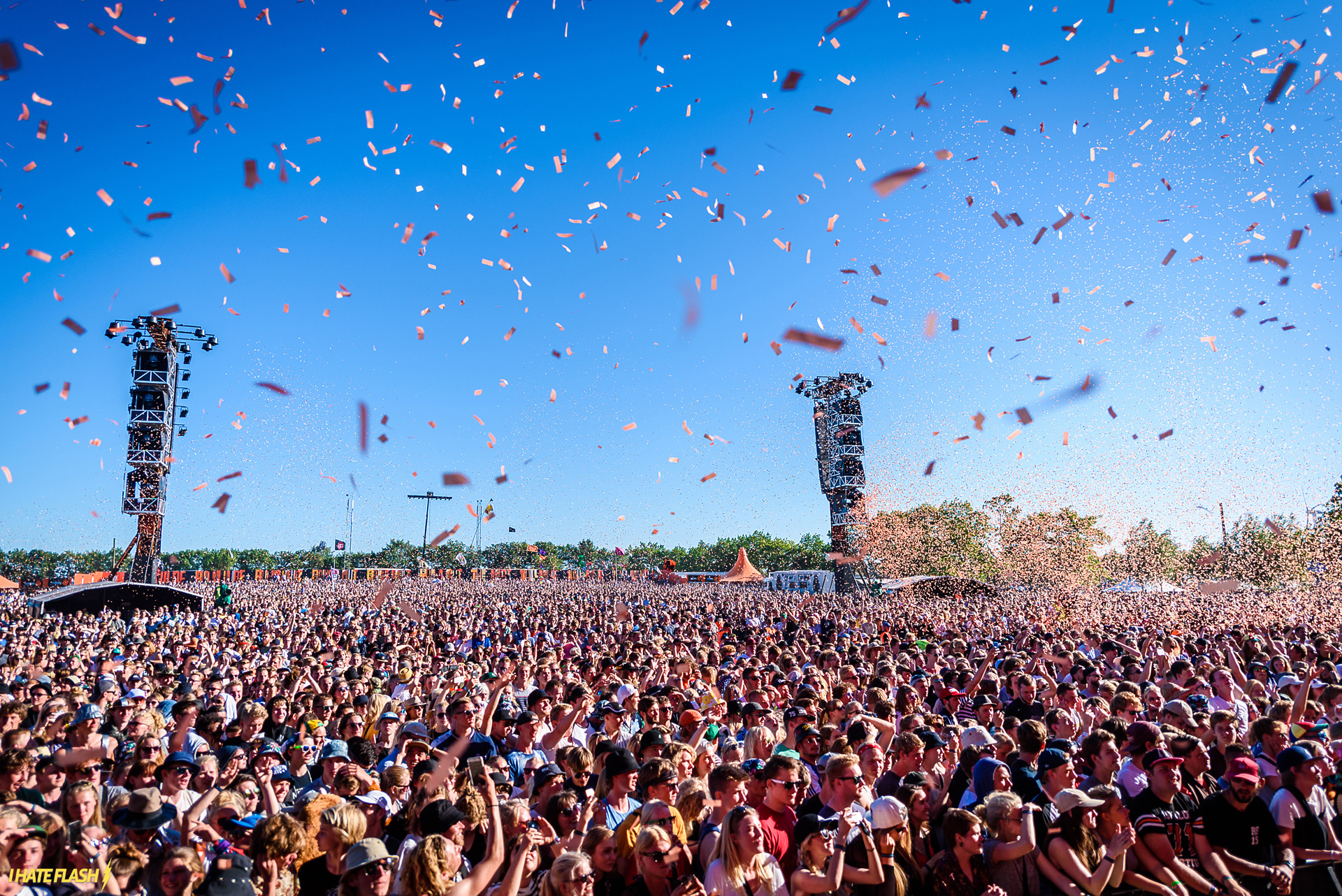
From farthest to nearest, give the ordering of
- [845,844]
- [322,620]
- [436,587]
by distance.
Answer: [436,587] → [322,620] → [845,844]

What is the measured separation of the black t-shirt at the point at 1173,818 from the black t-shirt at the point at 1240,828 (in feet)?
0.17

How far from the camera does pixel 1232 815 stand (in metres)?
4.08

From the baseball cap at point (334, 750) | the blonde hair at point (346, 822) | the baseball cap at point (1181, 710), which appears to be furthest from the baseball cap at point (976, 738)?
the baseball cap at point (334, 750)

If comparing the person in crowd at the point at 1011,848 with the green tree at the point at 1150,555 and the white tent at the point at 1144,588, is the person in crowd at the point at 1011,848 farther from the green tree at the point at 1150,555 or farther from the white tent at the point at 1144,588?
the green tree at the point at 1150,555

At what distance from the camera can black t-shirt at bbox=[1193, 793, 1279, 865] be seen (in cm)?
402

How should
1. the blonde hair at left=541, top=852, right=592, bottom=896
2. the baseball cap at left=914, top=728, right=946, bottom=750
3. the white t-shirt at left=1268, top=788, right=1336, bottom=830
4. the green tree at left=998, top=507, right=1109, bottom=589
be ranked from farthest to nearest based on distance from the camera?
the green tree at left=998, top=507, right=1109, bottom=589, the baseball cap at left=914, top=728, right=946, bottom=750, the white t-shirt at left=1268, top=788, right=1336, bottom=830, the blonde hair at left=541, top=852, right=592, bottom=896

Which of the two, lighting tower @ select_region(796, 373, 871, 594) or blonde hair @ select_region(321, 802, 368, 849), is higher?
lighting tower @ select_region(796, 373, 871, 594)

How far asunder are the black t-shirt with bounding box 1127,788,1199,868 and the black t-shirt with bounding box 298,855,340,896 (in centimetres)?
385

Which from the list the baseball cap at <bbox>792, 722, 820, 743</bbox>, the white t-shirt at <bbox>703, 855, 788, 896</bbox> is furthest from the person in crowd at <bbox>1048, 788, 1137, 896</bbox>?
the baseball cap at <bbox>792, 722, 820, 743</bbox>

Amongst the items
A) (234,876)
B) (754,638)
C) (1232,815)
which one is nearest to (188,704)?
(234,876)

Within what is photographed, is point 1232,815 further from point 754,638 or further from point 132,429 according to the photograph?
point 132,429

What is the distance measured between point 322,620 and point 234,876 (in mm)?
18977

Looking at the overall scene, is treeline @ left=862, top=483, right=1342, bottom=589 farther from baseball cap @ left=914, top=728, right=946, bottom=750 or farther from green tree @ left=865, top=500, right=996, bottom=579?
baseball cap @ left=914, top=728, right=946, bottom=750

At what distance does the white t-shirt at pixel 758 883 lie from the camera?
3312mm
